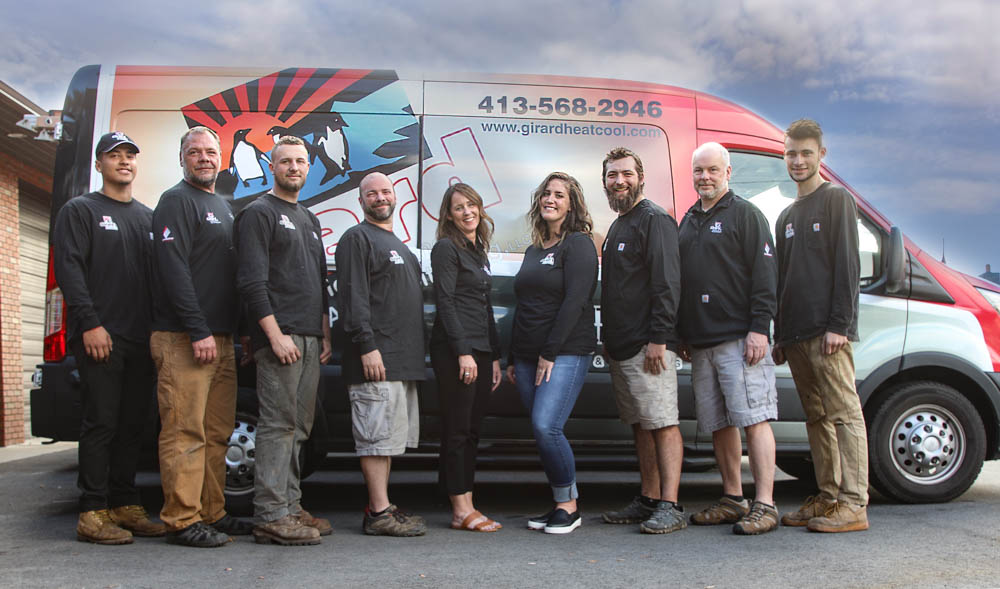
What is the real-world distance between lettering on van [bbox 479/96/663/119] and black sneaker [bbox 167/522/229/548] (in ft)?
8.93

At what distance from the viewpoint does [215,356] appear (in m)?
3.98

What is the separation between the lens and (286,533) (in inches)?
157

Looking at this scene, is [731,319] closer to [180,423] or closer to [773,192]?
[773,192]

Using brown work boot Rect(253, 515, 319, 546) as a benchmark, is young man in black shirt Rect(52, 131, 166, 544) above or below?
above

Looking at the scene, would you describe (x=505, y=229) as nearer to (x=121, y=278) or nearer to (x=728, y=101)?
(x=728, y=101)

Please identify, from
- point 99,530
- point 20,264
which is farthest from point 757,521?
point 20,264

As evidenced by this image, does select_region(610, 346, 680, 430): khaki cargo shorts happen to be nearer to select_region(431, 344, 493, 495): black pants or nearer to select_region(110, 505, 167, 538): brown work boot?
select_region(431, 344, 493, 495): black pants

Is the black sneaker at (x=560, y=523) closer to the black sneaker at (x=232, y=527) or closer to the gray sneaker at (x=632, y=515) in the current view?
the gray sneaker at (x=632, y=515)

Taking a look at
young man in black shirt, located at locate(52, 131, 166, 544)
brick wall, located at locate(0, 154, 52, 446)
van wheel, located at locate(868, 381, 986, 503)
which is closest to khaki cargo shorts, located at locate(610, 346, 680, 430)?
van wheel, located at locate(868, 381, 986, 503)

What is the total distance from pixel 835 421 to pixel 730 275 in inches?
37.9

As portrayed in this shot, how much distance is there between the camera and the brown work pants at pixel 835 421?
4.32m

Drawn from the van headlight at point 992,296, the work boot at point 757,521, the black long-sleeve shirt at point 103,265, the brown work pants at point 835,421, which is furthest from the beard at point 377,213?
the van headlight at point 992,296

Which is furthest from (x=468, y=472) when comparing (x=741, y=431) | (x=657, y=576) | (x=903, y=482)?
(x=903, y=482)

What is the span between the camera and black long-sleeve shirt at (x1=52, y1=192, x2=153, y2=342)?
3.94 m
